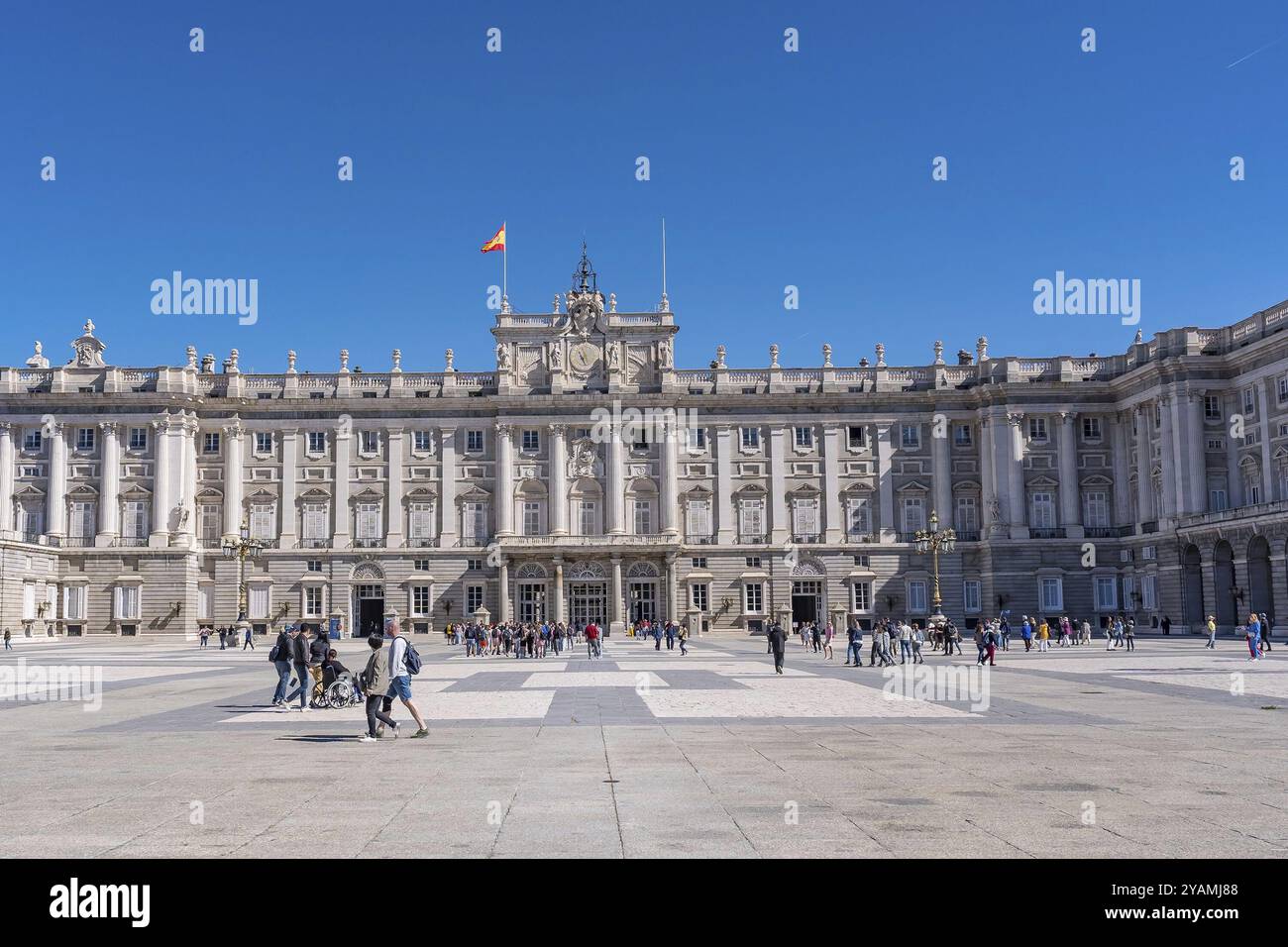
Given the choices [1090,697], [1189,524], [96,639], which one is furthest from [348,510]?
[1090,697]

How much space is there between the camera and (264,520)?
76750 millimetres

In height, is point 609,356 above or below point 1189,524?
above

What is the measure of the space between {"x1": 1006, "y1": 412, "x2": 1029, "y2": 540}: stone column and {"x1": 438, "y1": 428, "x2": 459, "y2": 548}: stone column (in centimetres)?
3648

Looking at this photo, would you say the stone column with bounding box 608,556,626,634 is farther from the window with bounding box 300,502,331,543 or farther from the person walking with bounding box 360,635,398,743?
the person walking with bounding box 360,635,398,743

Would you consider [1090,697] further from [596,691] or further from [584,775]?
[584,775]

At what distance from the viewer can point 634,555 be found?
74.7 m

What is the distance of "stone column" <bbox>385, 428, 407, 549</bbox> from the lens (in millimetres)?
76375

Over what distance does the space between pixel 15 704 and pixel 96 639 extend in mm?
52101

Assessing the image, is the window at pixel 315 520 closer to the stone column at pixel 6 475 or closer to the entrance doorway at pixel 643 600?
the stone column at pixel 6 475

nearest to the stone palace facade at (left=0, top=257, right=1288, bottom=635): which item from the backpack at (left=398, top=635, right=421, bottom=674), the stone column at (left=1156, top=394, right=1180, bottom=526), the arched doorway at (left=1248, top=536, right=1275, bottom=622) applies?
the stone column at (left=1156, top=394, right=1180, bottom=526)

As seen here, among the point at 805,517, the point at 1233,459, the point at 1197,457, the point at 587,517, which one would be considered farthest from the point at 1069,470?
the point at 587,517

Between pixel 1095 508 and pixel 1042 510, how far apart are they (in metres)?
3.38

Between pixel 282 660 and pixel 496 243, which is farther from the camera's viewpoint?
pixel 496 243

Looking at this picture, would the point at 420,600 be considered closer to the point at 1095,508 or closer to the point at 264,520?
the point at 264,520
